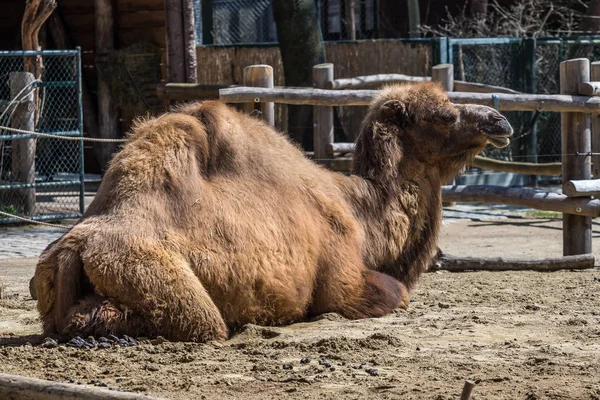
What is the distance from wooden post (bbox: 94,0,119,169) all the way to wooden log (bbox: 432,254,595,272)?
346 inches

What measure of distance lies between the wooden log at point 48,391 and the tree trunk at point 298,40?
11.8 metres

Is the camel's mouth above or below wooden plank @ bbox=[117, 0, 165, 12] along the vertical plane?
below

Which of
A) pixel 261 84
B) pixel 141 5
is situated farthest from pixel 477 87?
pixel 141 5

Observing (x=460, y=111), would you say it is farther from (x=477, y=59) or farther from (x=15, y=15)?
(x=15, y=15)

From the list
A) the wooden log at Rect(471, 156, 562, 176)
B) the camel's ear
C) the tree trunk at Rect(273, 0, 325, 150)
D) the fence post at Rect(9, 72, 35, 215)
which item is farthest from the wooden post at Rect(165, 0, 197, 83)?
the camel's ear

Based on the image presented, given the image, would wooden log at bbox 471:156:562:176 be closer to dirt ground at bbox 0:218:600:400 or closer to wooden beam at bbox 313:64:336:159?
wooden beam at bbox 313:64:336:159

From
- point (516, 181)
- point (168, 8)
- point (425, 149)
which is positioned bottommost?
point (516, 181)

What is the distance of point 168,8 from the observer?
11.6m

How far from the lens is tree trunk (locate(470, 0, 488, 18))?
19.4m

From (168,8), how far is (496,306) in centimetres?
624

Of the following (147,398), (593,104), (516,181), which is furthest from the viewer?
(516,181)

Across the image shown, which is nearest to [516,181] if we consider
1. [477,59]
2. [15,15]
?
[477,59]

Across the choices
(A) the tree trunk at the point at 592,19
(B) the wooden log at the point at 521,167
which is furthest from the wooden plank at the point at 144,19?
(A) the tree trunk at the point at 592,19

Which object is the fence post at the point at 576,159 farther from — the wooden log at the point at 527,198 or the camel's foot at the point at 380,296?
the camel's foot at the point at 380,296
